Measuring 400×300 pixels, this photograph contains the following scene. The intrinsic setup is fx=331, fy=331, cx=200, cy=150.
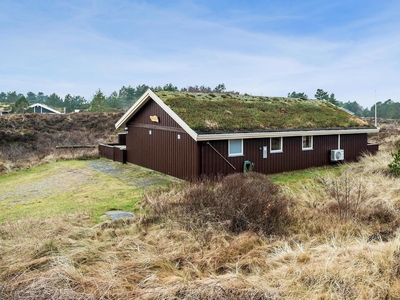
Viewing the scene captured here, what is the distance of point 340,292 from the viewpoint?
13.2 ft

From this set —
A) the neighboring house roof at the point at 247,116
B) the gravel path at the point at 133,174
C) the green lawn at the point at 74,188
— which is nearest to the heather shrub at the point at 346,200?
the neighboring house roof at the point at 247,116

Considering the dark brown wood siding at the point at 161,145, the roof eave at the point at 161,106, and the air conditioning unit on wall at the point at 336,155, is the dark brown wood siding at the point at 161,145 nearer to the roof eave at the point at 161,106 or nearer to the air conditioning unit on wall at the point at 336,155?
the roof eave at the point at 161,106

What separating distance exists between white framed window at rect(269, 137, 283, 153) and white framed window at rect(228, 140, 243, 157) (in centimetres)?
164

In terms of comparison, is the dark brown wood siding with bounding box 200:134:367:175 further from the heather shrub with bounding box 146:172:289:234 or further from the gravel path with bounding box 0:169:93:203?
the gravel path with bounding box 0:169:93:203

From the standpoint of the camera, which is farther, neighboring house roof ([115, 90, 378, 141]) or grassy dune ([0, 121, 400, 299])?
neighboring house roof ([115, 90, 378, 141])

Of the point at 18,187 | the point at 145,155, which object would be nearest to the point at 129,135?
the point at 145,155

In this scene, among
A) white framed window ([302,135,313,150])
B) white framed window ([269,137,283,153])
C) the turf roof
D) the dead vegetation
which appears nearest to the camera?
the turf roof

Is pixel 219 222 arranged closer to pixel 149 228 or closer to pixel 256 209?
pixel 256 209

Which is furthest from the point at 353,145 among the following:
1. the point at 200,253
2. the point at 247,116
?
the point at 200,253

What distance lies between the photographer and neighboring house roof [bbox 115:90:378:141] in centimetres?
1248

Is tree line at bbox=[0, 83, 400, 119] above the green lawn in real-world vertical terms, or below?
above

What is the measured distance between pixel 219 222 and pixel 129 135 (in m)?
11.9

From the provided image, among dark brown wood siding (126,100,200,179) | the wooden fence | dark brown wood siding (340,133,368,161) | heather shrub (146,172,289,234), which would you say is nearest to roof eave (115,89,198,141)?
dark brown wood siding (126,100,200,179)

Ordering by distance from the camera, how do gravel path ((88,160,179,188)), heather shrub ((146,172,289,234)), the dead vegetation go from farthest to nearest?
the dead vegetation → gravel path ((88,160,179,188)) → heather shrub ((146,172,289,234))
